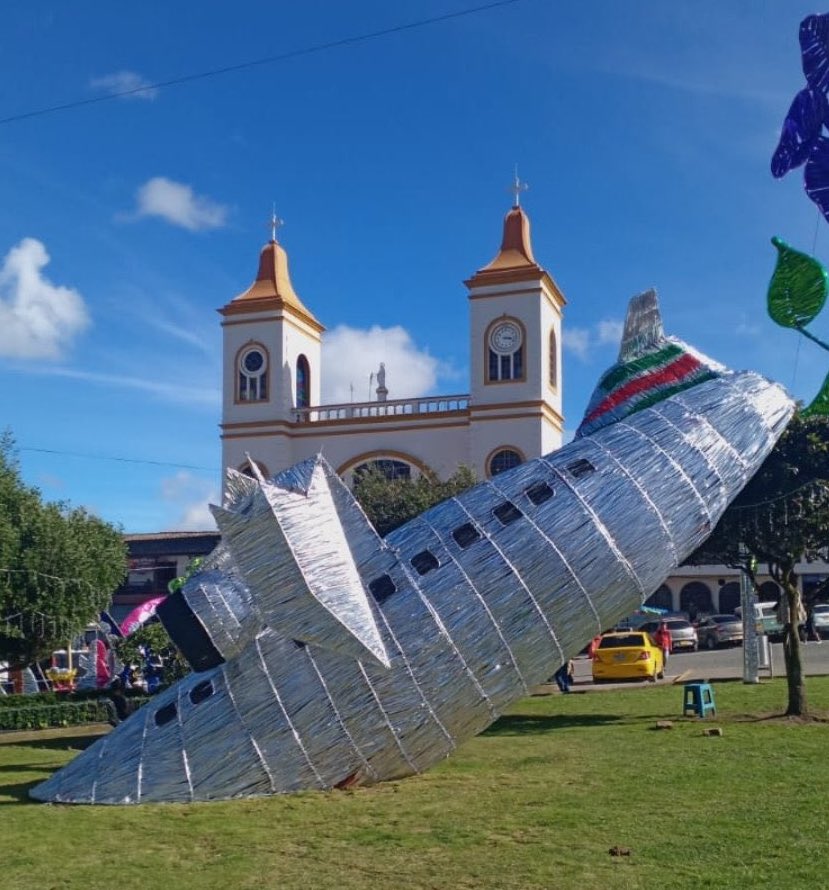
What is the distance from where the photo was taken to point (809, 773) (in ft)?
36.6

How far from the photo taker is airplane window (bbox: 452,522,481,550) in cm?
1149

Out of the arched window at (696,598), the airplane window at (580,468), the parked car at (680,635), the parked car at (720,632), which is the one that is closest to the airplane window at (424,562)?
the airplane window at (580,468)

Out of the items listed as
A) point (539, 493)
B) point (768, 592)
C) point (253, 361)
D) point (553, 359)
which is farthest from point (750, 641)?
point (253, 361)

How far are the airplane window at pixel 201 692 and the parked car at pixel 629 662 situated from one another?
16.3 metres

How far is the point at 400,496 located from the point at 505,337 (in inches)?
547

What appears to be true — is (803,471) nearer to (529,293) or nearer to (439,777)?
(439,777)

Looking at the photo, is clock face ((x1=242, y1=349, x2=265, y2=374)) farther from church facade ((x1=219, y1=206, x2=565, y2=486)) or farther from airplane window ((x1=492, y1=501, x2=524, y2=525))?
airplane window ((x1=492, y1=501, x2=524, y2=525))

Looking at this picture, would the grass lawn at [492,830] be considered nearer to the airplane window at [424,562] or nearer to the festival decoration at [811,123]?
the airplane window at [424,562]

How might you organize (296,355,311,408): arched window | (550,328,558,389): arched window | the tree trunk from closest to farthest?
1. the tree trunk
2. (550,328,558,389): arched window
3. (296,355,311,408): arched window

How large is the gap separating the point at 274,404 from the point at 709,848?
44799 millimetres

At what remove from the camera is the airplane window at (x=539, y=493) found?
38.6 ft

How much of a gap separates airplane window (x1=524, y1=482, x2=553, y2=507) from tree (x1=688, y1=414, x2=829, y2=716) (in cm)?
522

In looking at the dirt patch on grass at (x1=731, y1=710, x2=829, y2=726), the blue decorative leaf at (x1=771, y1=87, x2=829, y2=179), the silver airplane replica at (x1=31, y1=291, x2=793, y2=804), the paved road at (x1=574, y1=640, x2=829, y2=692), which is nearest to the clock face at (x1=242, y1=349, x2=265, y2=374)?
the paved road at (x1=574, y1=640, x2=829, y2=692)

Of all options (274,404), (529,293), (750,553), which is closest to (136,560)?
(274,404)
